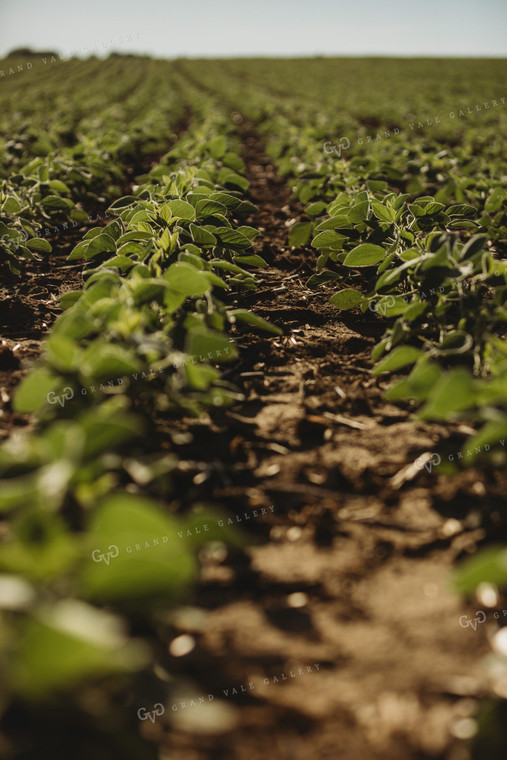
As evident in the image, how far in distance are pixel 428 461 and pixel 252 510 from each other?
60cm

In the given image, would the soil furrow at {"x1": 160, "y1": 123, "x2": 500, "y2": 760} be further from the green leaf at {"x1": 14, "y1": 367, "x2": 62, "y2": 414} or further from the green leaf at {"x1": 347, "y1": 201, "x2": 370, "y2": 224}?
the green leaf at {"x1": 347, "y1": 201, "x2": 370, "y2": 224}

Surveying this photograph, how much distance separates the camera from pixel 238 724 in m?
1.02

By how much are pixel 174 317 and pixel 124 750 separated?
1409mm

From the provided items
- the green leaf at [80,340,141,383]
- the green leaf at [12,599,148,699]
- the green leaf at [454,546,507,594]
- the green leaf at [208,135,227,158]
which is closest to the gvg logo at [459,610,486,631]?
Answer: the green leaf at [454,546,507,594]

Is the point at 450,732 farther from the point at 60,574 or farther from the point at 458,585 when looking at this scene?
the point at 60,574

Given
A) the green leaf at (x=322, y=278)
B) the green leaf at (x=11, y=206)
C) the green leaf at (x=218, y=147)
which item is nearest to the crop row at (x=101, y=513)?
the green leaf at (x=322, y=278)

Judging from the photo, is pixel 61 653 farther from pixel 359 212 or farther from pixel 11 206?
pixel 11 206

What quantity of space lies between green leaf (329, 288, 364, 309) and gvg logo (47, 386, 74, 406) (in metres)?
1.51

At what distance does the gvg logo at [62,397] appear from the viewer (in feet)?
4.53

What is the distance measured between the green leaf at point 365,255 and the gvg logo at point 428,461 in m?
1.00

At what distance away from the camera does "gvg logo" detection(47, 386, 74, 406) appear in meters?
1.38

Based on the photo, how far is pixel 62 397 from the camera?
141 cm

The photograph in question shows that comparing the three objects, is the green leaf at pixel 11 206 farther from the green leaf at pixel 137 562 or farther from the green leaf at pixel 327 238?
the green leaf at pixel 137 562

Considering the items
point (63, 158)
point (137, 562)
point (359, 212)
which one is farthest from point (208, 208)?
point (63, 158)
